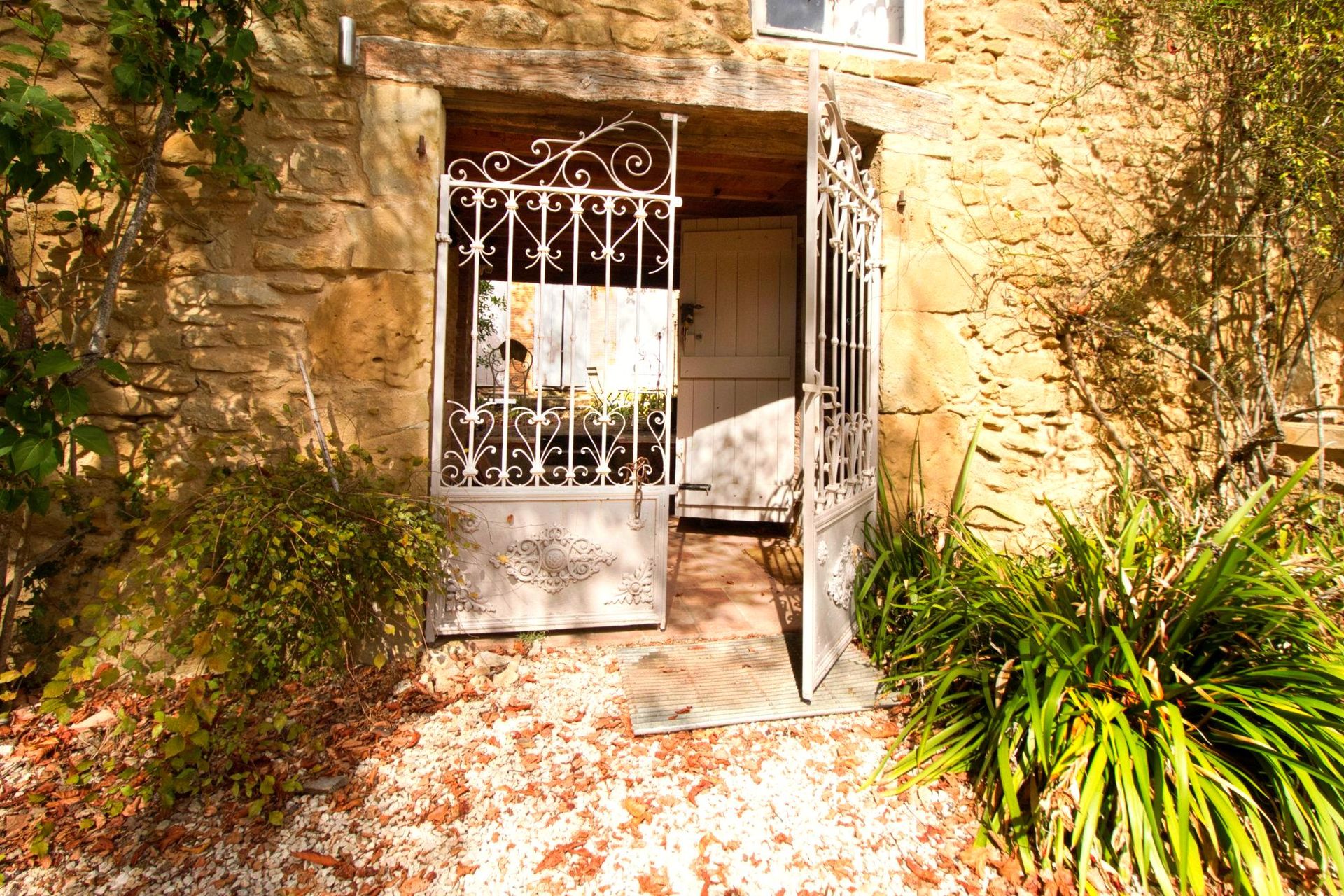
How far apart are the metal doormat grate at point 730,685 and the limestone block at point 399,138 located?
2164mm

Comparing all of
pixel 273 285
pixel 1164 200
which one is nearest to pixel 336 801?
pixel 273 285

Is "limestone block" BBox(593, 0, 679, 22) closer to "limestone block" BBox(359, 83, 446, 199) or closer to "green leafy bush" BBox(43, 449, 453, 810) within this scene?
"limestone block" BBox(359, 83, 446, 199)

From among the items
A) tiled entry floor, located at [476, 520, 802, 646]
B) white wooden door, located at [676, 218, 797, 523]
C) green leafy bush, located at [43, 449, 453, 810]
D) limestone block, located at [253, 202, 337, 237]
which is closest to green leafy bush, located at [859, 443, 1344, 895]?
tiled entry floor, located at [476, 520, 802, 646]

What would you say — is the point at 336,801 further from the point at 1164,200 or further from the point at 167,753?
the point at 1164,200

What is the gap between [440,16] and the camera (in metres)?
2.64

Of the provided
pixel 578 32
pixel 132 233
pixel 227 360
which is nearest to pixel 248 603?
pixel 227 360

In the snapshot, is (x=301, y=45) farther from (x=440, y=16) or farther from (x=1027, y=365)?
(x=1027, y=365)

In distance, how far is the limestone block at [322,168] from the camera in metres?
2.56

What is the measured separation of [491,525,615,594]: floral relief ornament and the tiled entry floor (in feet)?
0.83

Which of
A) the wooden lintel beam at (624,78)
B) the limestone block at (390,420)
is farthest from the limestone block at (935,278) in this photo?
the limestone block at (390,420)

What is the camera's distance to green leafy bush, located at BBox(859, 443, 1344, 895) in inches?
64.0

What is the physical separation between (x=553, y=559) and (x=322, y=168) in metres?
1.87

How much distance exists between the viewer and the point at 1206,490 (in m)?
3.25

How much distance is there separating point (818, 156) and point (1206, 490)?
2.68 metres
